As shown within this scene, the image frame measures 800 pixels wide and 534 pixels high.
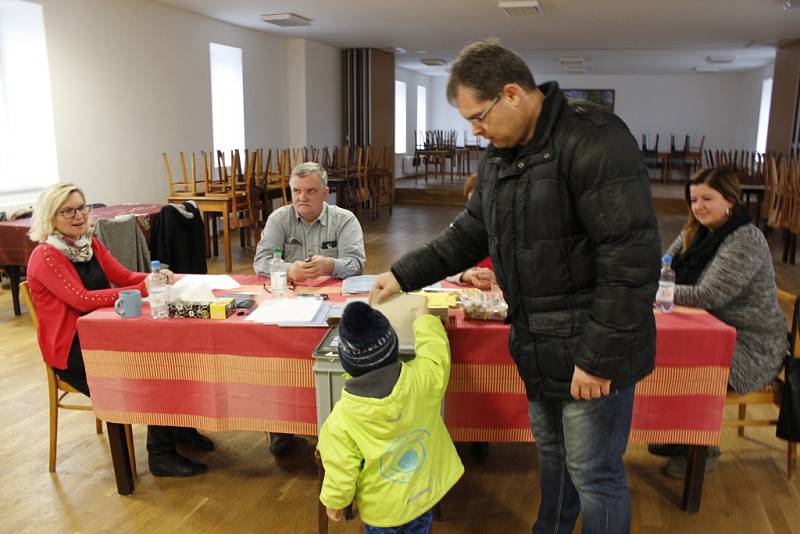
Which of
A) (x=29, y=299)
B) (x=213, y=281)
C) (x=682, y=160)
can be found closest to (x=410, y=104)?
(x=682, y=160)

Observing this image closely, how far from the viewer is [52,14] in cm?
568

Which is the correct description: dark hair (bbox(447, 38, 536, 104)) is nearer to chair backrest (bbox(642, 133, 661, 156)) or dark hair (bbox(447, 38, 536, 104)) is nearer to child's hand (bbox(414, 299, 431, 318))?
child's hand (bbox(414, 299, 431, 318))

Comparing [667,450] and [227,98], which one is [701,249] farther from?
[227,98]

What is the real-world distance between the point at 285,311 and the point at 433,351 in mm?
685

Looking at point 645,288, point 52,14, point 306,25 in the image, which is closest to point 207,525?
point 645,288

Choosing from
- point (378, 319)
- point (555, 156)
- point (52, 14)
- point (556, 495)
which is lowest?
point (556, 495)

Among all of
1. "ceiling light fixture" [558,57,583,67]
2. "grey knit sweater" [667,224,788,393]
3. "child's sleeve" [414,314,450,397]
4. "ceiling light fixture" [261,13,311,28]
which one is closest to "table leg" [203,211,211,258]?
"ceiling light fixture" [261,13,311,28]

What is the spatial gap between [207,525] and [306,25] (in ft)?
23.7

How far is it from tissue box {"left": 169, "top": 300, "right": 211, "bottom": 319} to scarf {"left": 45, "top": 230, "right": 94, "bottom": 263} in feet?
1.72

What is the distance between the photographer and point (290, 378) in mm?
2068

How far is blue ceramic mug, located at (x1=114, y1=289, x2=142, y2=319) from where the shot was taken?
83.0 inches

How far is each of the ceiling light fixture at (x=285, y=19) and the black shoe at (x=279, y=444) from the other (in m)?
6.04

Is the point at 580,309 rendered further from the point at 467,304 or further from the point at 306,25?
the point at 306,25

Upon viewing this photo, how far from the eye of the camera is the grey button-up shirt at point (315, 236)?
297 centimetres
